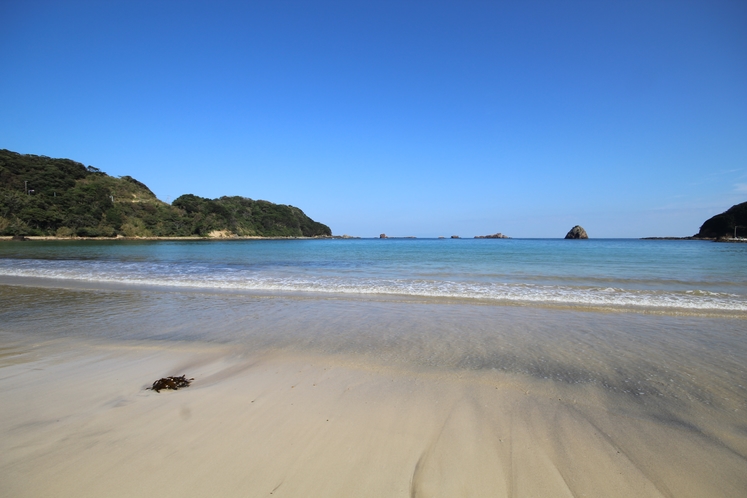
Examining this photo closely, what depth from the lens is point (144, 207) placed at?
86.9 m

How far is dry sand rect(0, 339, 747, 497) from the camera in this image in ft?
6.98

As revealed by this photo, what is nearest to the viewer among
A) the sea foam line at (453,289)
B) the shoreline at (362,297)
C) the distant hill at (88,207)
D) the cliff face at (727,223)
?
the shoreline at (362,297)

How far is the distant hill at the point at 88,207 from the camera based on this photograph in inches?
2422

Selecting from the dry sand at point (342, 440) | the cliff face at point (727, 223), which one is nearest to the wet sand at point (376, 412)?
the dry sand at point (342, 440)

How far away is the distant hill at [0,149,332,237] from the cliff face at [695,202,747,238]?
140 m

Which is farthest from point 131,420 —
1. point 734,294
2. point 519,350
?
point 734,294

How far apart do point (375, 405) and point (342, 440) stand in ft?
2.20

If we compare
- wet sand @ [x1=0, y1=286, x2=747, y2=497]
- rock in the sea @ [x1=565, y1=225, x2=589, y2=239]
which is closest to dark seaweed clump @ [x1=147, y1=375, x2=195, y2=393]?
wet sand @ [x1=0, y1=286, x2=747, y2=497]

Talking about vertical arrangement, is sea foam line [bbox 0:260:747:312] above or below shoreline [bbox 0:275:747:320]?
above

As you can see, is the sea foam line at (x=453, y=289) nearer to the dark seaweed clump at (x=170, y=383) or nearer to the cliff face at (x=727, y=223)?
the dark seaweed clump at (x=170, y=383)

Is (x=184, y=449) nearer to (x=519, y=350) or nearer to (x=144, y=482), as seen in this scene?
(x=144, y=482)

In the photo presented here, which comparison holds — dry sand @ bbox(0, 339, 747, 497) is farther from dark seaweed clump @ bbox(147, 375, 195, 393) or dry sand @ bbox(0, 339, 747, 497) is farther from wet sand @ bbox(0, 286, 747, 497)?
dark seaweed clump @ bbox(147, 375, 195, 393)

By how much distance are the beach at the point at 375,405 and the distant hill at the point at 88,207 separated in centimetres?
7715

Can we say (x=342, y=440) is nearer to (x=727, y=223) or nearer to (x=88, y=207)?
(x=88, y=207)
